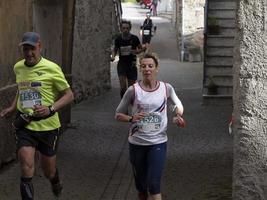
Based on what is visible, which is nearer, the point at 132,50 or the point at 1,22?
the point at 1,22

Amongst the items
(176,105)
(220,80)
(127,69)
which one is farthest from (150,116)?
(220,80)

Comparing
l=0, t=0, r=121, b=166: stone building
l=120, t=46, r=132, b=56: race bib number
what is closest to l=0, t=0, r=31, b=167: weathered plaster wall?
l=0, t=0, r=121, b=166: stone building

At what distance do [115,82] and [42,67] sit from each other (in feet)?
47.8

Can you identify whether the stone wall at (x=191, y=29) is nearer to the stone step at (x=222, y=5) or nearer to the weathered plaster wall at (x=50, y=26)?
the stone step at (x=222, y=5)

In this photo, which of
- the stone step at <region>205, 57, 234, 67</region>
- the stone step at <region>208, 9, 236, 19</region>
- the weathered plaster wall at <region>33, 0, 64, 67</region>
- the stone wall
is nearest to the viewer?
the weathered plaster wall at <region>33, 0, 64, 67</region>

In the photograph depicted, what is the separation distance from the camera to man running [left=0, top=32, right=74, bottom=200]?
680 centimetres

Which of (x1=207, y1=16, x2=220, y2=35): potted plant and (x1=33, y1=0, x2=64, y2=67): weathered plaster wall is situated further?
(x1=207, y1=16, x2=220, y2=35): potted plant

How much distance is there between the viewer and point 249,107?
682cm

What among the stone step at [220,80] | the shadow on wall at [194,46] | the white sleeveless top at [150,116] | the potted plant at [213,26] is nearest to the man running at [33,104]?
the white sleeveless top at [150,116]

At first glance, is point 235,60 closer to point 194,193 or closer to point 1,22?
point 194,193

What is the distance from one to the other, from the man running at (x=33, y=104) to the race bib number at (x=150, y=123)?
0.82 meters

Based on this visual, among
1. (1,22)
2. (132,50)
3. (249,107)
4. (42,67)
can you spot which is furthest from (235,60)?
(132,50)

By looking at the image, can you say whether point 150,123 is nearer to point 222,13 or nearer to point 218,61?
point 218,61

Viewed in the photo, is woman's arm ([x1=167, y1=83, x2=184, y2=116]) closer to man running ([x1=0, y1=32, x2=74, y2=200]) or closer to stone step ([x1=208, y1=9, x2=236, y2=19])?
man running ([x1=0, y1=32, x2=74, y2=200])
